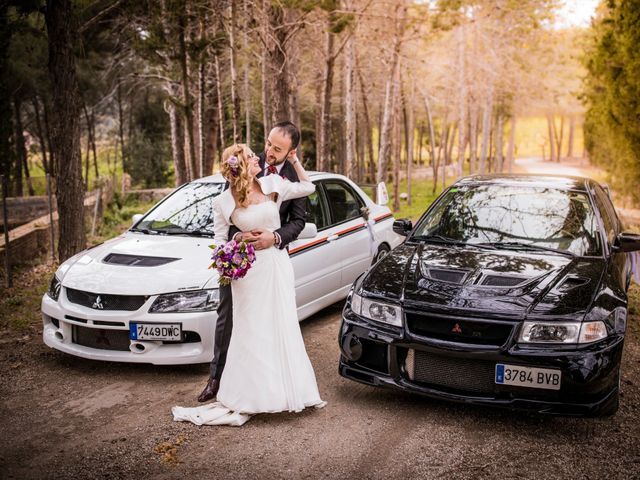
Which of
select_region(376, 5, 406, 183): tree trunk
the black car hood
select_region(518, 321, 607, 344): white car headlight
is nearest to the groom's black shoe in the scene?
the black car hood

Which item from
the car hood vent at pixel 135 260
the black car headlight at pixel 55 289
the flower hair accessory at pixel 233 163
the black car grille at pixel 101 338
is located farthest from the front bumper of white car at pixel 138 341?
the flower hair accessory at pixel 233 163

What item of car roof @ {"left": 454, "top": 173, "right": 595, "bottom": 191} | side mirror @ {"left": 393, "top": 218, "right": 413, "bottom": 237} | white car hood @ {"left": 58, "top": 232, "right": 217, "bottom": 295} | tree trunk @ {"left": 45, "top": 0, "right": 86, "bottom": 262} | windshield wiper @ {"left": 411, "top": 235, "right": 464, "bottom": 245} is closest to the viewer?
white car hood @ {"left": 58, "top": 232, "right": 217, "bottom": 295}

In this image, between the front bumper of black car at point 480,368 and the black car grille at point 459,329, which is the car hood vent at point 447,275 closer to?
the black car grille at point 459,329

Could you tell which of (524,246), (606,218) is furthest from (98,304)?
(606,218)

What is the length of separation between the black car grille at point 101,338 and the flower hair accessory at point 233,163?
5.80 ft

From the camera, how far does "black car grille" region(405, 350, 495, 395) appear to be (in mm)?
4047

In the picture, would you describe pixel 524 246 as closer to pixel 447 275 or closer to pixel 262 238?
pixel 447 275

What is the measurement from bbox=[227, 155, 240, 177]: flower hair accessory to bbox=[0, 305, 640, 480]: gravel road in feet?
5.85

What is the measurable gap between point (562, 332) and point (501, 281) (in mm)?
569

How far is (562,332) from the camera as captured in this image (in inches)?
155

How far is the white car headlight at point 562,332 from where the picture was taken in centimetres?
392

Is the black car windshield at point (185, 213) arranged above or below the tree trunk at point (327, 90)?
below

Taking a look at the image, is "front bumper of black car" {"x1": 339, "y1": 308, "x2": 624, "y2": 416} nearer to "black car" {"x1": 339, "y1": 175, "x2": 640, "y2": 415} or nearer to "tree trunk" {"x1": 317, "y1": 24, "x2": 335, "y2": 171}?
"black car" {"x1": 339, "y1": 175, "x2": 640, "y2": 415}

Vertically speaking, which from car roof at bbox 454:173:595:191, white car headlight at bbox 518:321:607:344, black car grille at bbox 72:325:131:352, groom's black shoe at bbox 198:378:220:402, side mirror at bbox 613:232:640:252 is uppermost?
car roof at bbox 454:173:595:191
